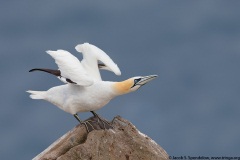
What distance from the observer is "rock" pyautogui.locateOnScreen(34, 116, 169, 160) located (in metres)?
13.5

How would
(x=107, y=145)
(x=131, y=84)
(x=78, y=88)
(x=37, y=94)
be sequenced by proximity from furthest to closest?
(x=37, y=94)
(x=78, y=88)
(x=107, y=145)
(x=131, y=84)

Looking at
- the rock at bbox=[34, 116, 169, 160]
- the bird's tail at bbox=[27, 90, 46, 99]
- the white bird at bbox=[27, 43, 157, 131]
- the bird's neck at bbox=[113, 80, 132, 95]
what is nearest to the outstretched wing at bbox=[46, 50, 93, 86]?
the white bird at bbox=[27, 43, 157, 131]

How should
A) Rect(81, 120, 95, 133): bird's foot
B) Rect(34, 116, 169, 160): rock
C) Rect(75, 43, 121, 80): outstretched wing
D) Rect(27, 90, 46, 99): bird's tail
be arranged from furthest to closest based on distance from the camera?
Rect(75, 43, 121, 80): outstretched wing → Rect(27, 90, 46, 99): bird's tail → Rect(81, 120, 95, 133): bird's foot → Rect(34, 116, 169, 160): rock

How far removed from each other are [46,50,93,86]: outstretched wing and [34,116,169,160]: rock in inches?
35.3

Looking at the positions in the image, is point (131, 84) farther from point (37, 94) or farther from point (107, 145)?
point (37, 94)

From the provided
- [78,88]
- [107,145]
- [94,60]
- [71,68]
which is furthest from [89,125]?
[94,60]

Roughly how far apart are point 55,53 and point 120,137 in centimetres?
178

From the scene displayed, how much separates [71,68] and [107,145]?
4.62 feet

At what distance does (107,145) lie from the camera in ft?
44.7

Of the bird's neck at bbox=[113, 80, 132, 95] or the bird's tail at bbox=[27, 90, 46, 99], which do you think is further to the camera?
the bird's tail at bbox=[27, 90, 46, 99]

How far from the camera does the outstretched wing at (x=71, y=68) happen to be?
13469 millimetres

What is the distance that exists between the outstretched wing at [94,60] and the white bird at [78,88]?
204 millimetres

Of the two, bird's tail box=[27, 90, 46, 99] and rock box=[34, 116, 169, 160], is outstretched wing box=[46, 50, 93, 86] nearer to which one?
bird's tail box=[27, 90, 46, 99]

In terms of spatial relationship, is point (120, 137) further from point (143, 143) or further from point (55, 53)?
point (55, 53)
